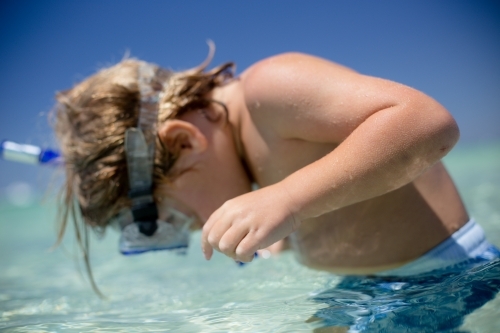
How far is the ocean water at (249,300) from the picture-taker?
1245 mm

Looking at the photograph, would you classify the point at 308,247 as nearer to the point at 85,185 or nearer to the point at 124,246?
the point at 124,246

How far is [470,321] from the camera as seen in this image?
116cm

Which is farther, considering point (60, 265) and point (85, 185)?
point (60, 265)

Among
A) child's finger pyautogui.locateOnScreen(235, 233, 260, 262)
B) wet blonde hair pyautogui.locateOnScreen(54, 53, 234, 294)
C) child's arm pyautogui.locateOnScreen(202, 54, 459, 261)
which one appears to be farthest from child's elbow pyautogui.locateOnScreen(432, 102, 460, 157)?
wet blonde hair pyautogui.locateOnScreen(54, 53, 234, 294)

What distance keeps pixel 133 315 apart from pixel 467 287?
3.66 ft

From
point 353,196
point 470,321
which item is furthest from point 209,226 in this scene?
point 470,321

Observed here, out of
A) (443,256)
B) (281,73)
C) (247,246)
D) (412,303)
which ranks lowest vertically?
(412,303)

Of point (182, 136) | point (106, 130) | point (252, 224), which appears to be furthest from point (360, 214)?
point (106, 130)

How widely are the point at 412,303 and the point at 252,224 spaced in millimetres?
498

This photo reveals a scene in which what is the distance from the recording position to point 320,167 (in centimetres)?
140

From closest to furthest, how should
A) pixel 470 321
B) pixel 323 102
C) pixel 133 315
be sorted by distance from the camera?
pixel 470 321 → pixel 323 102 → pixel 133 315

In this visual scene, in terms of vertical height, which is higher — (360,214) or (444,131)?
(444,131)

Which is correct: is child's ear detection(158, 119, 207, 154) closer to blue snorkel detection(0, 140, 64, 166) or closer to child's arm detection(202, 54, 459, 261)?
child's arm detection(202, 54, 459, 261)

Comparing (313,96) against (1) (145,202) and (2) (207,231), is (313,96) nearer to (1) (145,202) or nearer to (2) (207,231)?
(2) (207,231)
